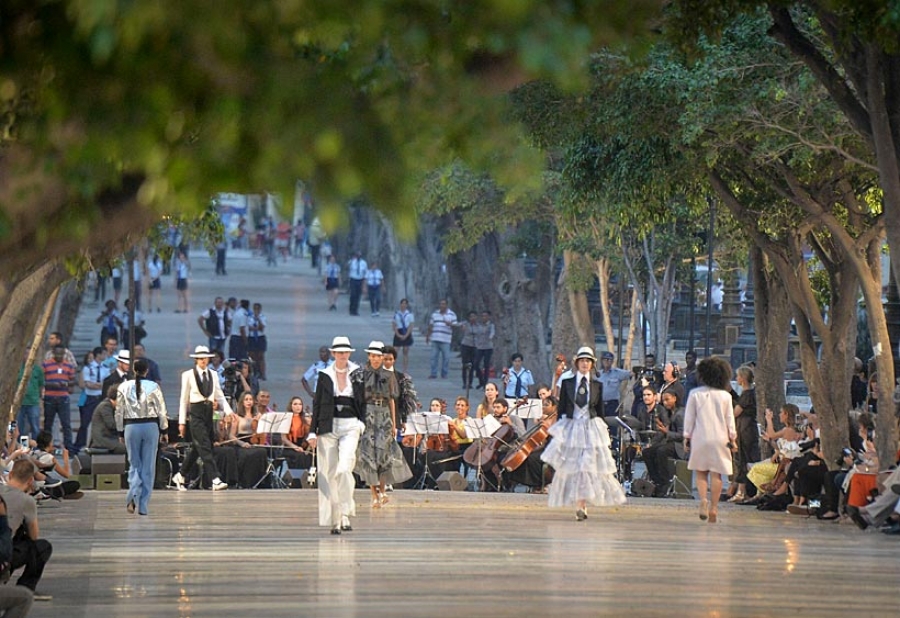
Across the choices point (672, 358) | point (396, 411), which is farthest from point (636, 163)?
point (672, 358)

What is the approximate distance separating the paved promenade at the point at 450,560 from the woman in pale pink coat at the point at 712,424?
64cm

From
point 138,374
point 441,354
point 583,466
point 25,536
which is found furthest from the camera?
Result: point 441,354

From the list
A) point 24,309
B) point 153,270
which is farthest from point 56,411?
point 153,270

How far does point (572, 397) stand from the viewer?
19016 millimetres

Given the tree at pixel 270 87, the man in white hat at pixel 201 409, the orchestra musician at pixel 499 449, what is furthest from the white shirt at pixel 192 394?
the tree at pixel 270 87

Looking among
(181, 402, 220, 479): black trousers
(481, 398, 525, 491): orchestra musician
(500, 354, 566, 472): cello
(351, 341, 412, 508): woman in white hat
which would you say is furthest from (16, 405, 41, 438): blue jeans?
(351, 341, 412, 508): woman in white hat

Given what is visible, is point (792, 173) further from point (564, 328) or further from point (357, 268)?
point (357, 268)

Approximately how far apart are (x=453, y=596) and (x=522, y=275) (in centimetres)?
2966

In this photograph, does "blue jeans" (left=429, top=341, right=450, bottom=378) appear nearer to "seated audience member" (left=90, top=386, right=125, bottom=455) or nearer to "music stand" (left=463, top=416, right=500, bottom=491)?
"music stand" (left=463, top=416, right=500, bottom=491)

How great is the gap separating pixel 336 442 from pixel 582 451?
3083 mm

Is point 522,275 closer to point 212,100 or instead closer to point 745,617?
point 745,617

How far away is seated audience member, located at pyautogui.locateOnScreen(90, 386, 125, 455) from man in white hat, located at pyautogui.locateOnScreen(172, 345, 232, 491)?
95 centimetres

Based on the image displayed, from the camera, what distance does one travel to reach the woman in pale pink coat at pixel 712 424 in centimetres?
1812

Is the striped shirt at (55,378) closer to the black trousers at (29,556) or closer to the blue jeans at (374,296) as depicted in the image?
the black trousers at (29,556)
